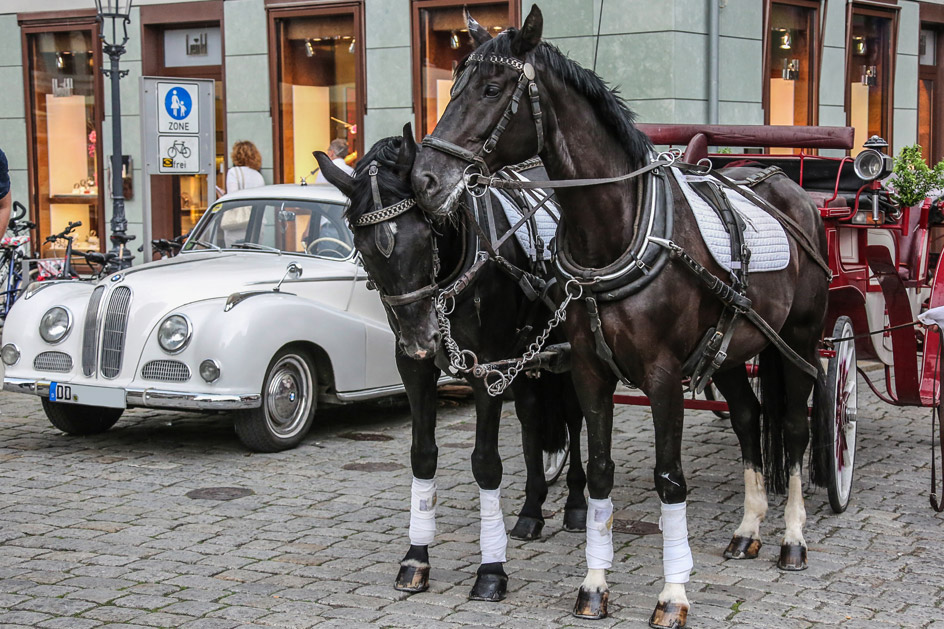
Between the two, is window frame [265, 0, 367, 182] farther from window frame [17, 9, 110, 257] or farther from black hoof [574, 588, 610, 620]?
black hoof [574, 588, 610, 620]

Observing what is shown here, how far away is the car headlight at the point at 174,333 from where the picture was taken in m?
7.58

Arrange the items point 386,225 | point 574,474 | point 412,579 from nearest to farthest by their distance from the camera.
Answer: point 386,225, point 412,579, point 574,474

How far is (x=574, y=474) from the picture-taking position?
6039 mm

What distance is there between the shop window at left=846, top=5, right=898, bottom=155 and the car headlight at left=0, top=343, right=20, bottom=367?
10.9 meters

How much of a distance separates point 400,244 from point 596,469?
46.7 inches

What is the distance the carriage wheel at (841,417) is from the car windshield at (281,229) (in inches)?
145

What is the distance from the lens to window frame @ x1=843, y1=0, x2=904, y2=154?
14.7 metres

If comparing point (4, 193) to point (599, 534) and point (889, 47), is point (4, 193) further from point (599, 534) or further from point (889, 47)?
point (889, 47)

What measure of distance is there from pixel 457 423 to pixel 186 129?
404 centimetres

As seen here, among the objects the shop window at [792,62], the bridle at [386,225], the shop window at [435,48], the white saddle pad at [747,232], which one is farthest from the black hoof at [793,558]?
the shop window at [435,48]

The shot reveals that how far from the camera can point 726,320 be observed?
488cm

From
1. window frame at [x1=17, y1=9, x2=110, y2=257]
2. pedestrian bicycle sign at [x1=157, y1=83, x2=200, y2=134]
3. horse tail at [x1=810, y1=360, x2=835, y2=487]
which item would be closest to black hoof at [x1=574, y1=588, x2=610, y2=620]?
horse tail at [x1=810, y1=360, x2=835, y2=487]

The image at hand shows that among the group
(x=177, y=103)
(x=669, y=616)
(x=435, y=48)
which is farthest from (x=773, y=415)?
(x=435, y=48)

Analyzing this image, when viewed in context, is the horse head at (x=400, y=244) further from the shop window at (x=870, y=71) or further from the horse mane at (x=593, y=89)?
the shop window at (x=870, y=71)
